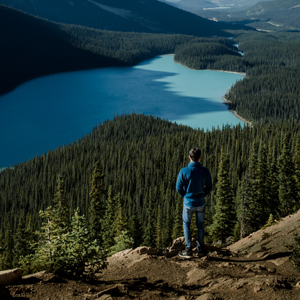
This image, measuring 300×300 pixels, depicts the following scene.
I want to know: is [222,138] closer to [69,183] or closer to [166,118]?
[69,183]

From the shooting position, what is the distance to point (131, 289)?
1294cm

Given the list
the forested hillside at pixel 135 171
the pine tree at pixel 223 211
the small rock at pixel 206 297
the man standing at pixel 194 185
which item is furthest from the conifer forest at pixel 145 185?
the small rock at pixel 206 297

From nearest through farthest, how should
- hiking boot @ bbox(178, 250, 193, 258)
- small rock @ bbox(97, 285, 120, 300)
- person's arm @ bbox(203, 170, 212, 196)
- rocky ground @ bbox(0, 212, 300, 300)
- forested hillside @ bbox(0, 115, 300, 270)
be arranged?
1. rocky ground @ bbox(0, 212, 300, 300)
2. small rock @ bbox(97, 285, 120, 300)
3. person's arm @ bbox(203, 170, 212, 196)
4. hiking boot @ bbox(178, 250, 193, 258)
5. forested hillside @ bbox(0, 115, 300, 270)

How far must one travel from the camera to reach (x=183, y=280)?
545 inches

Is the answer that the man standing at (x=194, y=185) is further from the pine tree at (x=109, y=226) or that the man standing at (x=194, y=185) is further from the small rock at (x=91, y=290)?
the pine tree at (x=109, y=226)

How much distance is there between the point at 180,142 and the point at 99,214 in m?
76.1

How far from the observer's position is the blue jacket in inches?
563

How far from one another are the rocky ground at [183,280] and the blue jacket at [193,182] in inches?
107

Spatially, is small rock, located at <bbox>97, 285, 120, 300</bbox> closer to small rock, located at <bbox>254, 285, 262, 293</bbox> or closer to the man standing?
the man standing

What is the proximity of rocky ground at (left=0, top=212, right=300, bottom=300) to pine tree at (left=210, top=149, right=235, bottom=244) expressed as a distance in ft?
89.4

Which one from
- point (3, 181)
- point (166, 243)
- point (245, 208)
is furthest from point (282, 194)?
point (3, 181)

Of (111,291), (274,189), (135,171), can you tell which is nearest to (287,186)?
(274,189)

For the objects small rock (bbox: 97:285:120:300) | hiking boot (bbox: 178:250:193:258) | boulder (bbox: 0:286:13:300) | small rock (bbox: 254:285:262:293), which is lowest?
Answer: hiking boot (bbox: 178:250:193:258)

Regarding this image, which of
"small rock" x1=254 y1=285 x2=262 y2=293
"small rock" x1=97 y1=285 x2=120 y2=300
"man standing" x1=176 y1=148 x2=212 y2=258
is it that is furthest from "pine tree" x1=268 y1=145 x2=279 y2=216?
"small rock" x1=97 y1=285 x2=120 y2=300
